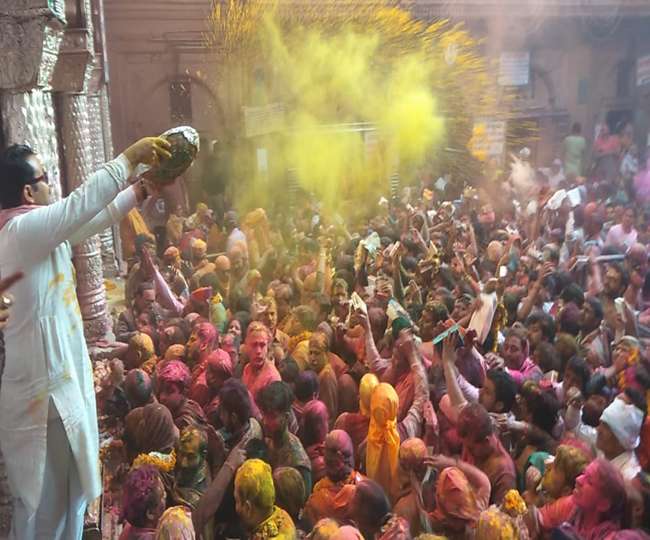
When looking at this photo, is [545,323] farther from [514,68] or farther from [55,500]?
[514,68]

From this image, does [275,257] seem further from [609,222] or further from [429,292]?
[609,222]

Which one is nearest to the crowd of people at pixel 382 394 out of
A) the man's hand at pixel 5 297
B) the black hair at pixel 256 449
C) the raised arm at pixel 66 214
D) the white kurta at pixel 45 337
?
the black hair at pixel 256 449

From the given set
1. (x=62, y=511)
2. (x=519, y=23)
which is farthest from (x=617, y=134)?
(x=62, y=511)

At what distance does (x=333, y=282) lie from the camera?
16.2ft

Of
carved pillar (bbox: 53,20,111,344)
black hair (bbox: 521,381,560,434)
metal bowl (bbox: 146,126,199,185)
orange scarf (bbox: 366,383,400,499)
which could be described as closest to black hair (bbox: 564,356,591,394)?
black hair (bbox: 521,381,560,434)

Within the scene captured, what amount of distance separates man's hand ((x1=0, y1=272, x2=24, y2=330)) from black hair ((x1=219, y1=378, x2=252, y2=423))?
3.86ft

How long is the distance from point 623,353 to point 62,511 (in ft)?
8.94

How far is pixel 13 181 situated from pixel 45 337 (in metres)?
0.44

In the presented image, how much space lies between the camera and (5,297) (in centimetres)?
185

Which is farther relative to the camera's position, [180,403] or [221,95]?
[221,95]

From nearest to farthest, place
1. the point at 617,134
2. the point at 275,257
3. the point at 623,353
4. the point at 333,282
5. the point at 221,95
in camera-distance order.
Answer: the point at 623,353
the point at 333,282
the point at 275,257
the point at 221,95
the point at 617,134

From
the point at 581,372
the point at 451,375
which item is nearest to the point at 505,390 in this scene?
the point at 451,375

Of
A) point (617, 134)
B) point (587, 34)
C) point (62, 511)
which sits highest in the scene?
point (587, 34)

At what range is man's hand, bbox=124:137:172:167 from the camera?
1895 millimetres
